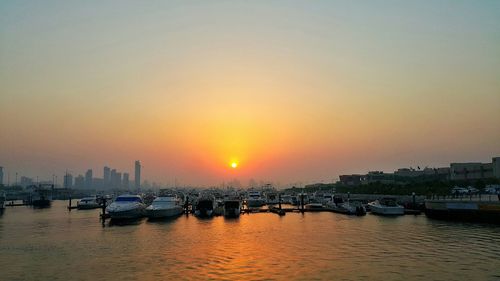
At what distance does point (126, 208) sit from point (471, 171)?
430 feet

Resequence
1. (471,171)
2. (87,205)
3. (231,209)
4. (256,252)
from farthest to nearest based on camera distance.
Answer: (471,171), (87,205), (231,209), (256,252)

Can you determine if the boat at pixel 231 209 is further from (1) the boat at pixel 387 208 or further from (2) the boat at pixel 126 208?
(1) the boat at pixel 387 208

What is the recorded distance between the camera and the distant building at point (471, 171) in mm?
142625

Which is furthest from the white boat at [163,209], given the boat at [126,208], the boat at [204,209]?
the boat at [204,209]

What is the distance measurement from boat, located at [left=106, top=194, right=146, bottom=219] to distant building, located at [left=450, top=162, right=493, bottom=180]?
119 meters

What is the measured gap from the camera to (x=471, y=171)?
148250mm

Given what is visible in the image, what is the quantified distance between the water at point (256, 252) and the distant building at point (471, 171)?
10377cm

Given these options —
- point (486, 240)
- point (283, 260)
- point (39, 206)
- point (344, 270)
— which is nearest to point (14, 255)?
point (283, 260)

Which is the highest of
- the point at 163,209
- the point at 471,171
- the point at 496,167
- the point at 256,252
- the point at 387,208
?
the point at 496,167

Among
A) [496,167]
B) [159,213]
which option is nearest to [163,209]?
[159,213]

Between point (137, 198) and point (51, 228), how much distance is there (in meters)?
17.1

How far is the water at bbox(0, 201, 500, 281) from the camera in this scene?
28203 millimetres

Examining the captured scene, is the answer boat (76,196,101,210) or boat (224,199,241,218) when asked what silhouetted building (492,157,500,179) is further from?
boat (76,196,101,210)

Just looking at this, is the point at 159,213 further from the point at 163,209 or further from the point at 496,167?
the point at 496,167
